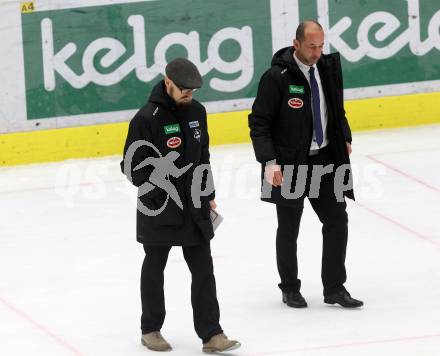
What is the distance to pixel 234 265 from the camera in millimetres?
9461

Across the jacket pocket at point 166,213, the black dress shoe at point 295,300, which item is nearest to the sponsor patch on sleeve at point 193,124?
the jacket pocket at point 166,213

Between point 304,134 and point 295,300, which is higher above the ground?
point 304,134

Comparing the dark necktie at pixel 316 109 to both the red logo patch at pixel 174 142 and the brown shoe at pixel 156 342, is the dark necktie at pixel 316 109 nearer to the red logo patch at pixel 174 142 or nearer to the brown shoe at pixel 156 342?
the red logo patch at pixel 174 142

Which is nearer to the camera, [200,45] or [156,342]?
[156,342]

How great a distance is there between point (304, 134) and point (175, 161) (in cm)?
107

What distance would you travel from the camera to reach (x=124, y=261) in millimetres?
9680

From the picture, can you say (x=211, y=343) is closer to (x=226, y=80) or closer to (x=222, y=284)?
(x=222, y=284)

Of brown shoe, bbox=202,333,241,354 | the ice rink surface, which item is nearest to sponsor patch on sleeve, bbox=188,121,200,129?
brown shoe, bbox=202,333,241,354

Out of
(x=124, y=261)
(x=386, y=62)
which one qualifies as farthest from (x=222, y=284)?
(x=386, y=62)

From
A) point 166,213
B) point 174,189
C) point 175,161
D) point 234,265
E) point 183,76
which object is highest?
point 183,76

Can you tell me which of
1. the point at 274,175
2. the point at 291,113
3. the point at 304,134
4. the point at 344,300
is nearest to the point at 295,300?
the point at 344,300

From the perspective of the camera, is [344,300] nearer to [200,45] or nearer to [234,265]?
[234,265]

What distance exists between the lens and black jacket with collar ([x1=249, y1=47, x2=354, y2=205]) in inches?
315

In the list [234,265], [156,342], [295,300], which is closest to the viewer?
[156,342]
